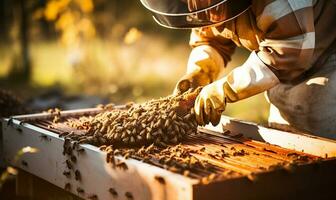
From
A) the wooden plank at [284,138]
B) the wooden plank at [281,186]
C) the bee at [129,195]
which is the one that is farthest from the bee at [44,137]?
the wooden plank at [281,186]

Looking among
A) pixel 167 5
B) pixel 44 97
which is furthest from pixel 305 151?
pixel 44 97

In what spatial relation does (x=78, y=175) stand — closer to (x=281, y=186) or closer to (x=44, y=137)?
(x=44, y=137)

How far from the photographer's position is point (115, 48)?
9.28 meters

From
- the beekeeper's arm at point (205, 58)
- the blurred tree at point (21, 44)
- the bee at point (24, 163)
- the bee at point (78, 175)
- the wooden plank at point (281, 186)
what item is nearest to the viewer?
the wooden plank at point (281, 186)

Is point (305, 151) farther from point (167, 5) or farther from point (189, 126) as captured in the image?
point (167, 5)

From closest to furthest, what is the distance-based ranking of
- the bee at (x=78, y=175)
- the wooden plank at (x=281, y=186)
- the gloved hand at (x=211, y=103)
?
the wooden plank at (x=281, y=186)
the bee at (x=78, y=175)
the gloved hand at (x=211, y=103)

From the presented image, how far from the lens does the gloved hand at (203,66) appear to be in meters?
4.18

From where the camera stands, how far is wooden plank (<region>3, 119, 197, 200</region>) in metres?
2.74

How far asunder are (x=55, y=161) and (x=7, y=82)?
572 cm

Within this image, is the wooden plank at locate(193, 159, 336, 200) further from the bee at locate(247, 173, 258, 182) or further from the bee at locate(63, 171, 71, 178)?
the bee at locate(63, 171, 71, 178)

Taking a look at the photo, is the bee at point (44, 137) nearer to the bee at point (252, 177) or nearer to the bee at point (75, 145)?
the bee at point (75, 145)

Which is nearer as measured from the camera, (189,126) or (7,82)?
(189,126)

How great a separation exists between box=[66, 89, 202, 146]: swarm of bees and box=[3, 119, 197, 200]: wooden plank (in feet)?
0.54

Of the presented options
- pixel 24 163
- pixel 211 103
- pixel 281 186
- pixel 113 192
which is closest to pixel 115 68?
pixel 24 163
